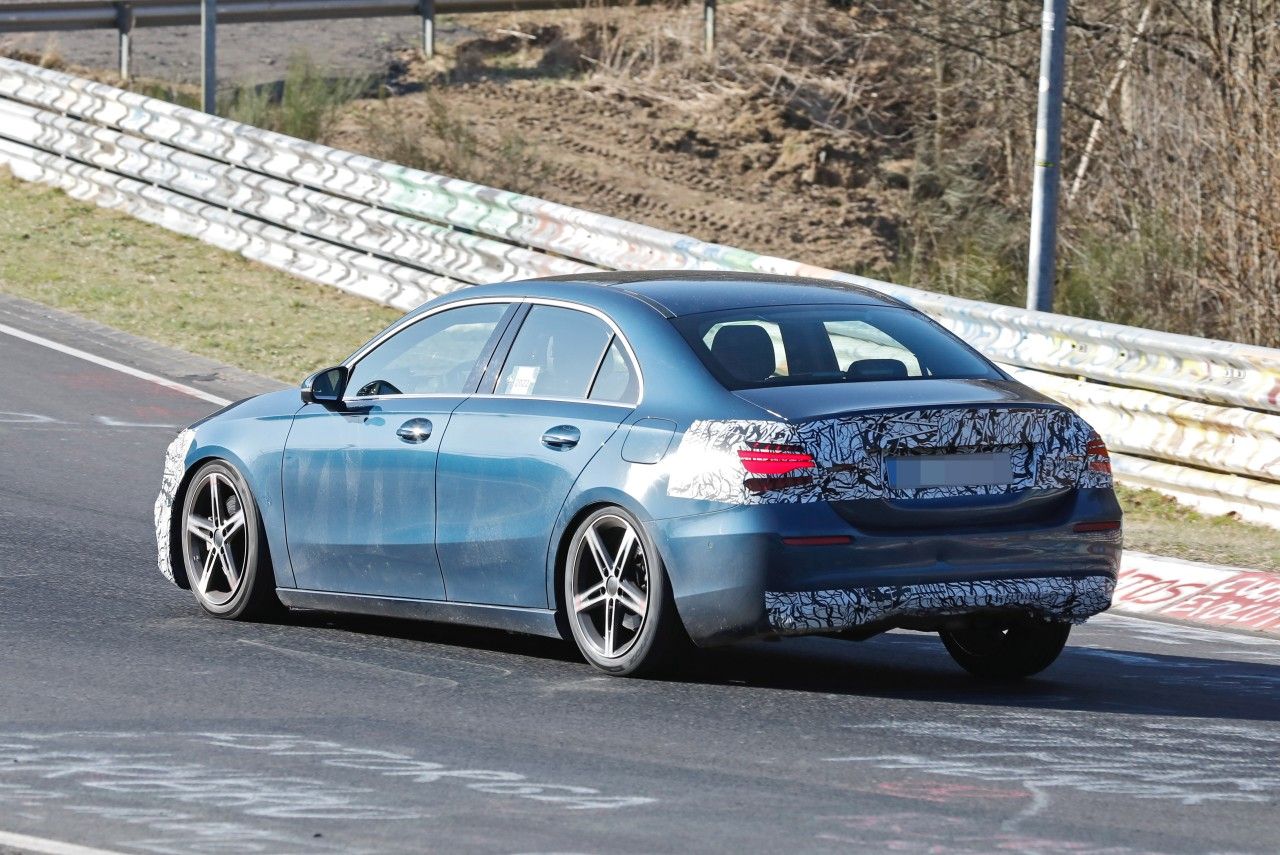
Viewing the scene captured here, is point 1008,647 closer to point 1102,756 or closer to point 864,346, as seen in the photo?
point 864,346

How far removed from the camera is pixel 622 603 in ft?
26.1

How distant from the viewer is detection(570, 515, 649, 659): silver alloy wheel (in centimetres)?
789

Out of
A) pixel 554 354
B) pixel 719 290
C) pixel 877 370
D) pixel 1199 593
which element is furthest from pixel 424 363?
pixel 1199 593

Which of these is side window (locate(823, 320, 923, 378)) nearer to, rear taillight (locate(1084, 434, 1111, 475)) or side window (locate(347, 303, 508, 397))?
rear taillight (locate(1084, 434, 1111, 475))

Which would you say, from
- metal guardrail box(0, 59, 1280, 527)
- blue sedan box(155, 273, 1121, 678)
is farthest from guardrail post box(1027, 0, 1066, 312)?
blue sedan box(155, 273, 1121, 678)

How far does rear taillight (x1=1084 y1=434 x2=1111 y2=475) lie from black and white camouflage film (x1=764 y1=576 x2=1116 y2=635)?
1.33 feet

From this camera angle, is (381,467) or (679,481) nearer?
(679,481)

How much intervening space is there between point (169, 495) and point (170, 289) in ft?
33.1

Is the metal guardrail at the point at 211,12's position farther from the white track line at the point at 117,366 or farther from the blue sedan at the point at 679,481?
the blue sedan at the point at 679,481

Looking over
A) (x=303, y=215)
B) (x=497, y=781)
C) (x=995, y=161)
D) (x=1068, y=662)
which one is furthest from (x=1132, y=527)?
(x=995, y=161)

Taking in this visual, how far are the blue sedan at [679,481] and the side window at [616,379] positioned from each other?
1 centimetres

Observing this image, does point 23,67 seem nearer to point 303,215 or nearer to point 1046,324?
point 303,215

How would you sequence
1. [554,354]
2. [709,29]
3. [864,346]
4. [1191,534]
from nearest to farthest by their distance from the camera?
1. [864,346]
2. [554,354]
3. [1191,534]
4. [709,29]

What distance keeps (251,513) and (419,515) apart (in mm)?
1043
